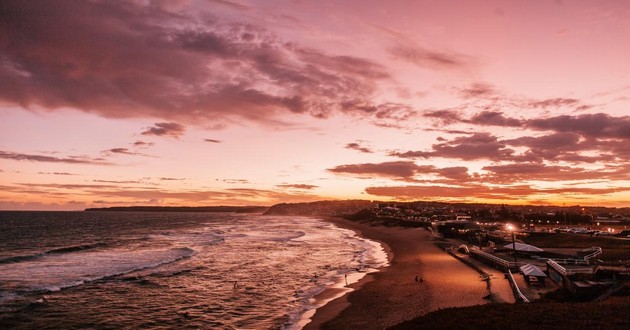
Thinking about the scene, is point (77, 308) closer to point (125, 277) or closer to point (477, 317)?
point (125, 277)

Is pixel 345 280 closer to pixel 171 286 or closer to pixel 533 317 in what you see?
pixel 171 286

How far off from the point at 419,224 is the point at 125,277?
10145 cm

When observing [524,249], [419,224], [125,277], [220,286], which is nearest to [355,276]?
[220,286]

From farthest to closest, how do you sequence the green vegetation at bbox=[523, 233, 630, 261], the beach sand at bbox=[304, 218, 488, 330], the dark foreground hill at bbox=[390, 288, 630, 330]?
the green vegetation at bbox=[523, 233, 630, 261]
the beach sand at bbox=[304, 218, 488, 330]
the dark foreground hill at bbox=[390, 288, 630, 330]

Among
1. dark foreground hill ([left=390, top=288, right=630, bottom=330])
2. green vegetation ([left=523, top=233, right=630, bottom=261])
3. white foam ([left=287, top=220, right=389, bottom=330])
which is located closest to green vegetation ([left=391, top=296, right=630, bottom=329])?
dark foreground hill ([left=390, top=288, right=630, bottom=330])

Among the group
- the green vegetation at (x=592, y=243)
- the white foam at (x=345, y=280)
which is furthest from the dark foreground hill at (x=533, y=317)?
the green vegetation at (x=592, y=243)

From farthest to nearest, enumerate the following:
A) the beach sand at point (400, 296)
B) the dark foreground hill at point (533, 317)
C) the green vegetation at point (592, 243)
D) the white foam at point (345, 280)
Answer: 1. the green vegetation at point (592, 243)
2. the white foam at point (345, 280)
3. the beach sand at point (400, 296)
4. the dark foreground hill at point (533, 317)

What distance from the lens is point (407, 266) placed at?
5116 centimetres

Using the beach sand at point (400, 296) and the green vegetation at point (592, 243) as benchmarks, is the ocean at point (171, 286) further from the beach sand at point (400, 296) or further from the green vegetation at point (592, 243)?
the green vegetation at point (592, 243)

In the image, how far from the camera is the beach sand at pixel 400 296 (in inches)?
1104

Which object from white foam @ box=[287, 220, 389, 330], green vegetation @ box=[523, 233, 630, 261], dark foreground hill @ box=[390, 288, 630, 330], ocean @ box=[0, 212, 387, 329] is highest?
green vegetation @ box=[523, 233, 630, 261]

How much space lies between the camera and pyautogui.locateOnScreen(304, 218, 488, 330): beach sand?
28047mm

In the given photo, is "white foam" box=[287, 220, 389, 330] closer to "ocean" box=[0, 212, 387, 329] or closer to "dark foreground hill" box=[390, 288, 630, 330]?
"ocean" box=[0, 212, 387, 329]

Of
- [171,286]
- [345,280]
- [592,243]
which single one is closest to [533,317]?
[345,280]
